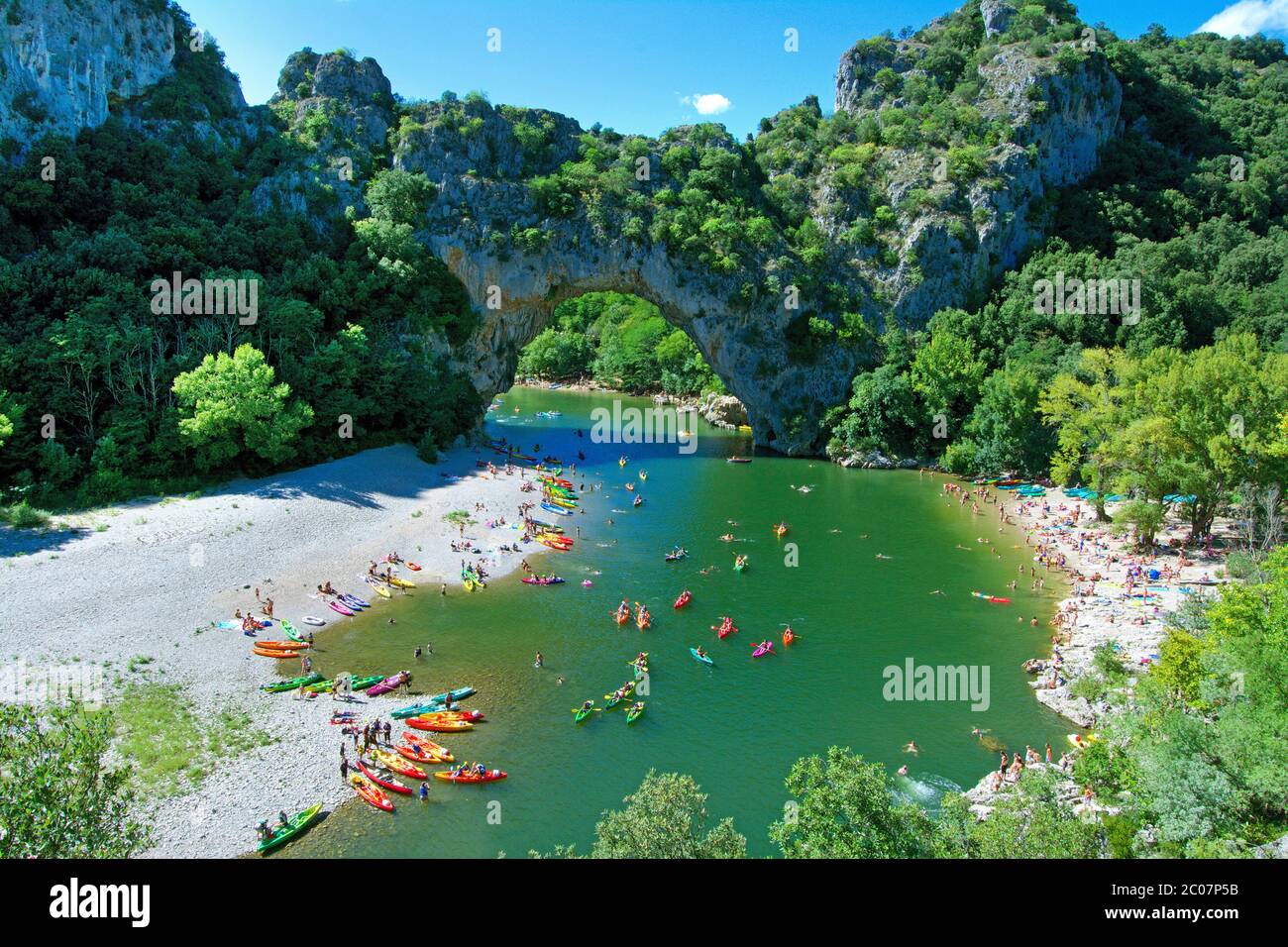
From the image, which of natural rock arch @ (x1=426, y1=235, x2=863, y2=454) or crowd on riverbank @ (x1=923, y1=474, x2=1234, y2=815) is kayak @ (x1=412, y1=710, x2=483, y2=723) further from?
natural rock arch @ (x1=426, y1=235, x2=863, y2=454)

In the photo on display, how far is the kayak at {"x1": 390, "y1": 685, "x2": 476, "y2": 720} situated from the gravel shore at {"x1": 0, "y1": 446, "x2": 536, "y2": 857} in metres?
0.66

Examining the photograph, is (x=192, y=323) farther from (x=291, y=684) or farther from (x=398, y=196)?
(x=291, y=684)

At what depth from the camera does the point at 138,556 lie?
3494cm

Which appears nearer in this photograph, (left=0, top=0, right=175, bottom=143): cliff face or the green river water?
the green river water

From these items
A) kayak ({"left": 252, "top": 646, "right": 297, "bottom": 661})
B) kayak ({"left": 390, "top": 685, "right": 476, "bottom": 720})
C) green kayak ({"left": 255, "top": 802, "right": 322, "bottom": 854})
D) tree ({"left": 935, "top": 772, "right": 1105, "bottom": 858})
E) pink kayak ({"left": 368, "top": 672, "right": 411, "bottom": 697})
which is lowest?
green kayak ({"left": 255, "top": 802, "right": 322, "bottom": 854})

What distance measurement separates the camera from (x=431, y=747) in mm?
24547

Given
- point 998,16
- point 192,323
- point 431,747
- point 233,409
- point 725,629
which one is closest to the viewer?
point 431,747

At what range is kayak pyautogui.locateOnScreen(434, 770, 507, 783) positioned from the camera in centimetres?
2325

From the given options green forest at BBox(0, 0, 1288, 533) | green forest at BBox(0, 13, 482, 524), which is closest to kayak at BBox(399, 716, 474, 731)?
green forest at BBox(0, 13, 482, 524)

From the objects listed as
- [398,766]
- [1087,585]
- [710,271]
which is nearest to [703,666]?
[398,766]

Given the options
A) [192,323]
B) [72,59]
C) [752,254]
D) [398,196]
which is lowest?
[192,323]

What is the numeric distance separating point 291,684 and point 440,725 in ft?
19.8

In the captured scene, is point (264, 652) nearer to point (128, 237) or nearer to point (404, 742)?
point (404, 742)
